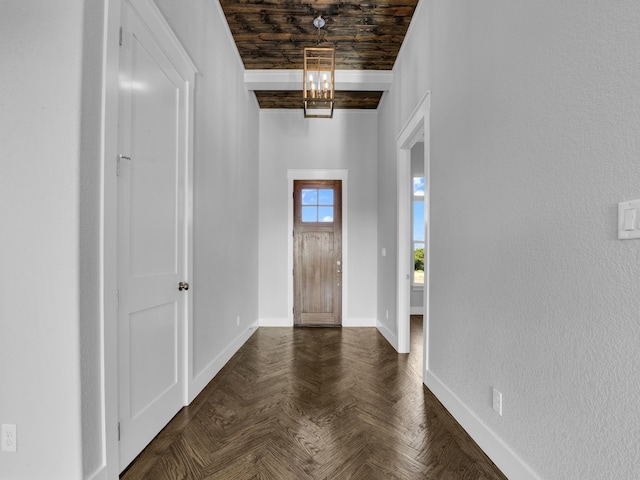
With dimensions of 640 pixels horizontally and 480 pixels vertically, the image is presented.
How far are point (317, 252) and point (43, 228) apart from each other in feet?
14.0

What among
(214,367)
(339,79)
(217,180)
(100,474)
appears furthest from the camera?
(339,79)

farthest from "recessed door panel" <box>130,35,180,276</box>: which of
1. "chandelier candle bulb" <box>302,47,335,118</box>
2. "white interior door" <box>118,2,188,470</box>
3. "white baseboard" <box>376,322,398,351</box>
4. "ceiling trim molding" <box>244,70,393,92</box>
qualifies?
"white baseboard" <box>376,322,398,351</box>

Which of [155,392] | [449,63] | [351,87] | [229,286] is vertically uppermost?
[351,87]

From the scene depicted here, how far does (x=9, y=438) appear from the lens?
1498 millimetres

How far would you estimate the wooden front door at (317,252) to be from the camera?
5586 millimetres

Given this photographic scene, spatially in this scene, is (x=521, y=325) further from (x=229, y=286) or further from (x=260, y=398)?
(x=229, y=286)

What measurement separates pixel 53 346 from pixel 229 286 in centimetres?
235

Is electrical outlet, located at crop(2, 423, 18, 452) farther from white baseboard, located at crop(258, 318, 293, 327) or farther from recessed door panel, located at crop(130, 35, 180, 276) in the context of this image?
→ white baseboard, located at crop(258, 318, 293, 327)

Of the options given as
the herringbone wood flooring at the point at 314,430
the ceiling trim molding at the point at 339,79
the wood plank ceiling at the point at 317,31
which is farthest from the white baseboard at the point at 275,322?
the wood plank ceiling at the point at 317,31

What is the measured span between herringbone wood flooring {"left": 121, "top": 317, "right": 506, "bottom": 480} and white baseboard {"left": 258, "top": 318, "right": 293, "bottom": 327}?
1.84 metres

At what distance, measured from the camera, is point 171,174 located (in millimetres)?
2480

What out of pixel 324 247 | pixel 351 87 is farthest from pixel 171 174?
pixel 324 247

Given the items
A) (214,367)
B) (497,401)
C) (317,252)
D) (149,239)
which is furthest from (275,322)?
(497,401)

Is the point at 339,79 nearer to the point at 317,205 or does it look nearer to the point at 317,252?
the point at 317,205
